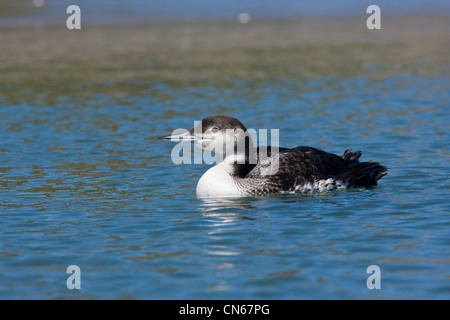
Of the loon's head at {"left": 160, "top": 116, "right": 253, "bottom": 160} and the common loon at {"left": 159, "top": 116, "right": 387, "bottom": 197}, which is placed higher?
the loon's head at {"left": 160, "top": 116, "right": 253, "bottom": 160}

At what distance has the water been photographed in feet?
21.9

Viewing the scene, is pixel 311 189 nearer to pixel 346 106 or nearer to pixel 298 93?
pixel 346 106

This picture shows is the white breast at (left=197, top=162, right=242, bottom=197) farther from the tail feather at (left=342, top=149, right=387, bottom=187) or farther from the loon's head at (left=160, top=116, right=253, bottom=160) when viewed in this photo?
the tail feather at (left=342, top=149, right=387, bottom=187)

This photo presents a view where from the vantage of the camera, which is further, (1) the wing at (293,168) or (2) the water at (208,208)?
(1) the wing at (293,168)

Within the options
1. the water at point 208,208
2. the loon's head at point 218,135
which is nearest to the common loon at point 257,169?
the loon's head at point 218,135

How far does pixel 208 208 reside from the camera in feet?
29.4

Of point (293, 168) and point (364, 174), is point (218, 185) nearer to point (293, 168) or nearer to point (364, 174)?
point (293, 168)

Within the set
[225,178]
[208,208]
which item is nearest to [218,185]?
[225,178]

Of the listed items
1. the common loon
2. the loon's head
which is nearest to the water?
the common loon

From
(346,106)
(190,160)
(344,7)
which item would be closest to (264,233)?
(190,160)

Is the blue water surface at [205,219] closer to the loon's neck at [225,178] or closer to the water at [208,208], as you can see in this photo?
the water at [208,208]

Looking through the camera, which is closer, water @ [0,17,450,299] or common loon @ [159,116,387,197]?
water @ [0,17,450,299]

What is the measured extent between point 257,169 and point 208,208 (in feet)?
2.91

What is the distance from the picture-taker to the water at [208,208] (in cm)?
666
